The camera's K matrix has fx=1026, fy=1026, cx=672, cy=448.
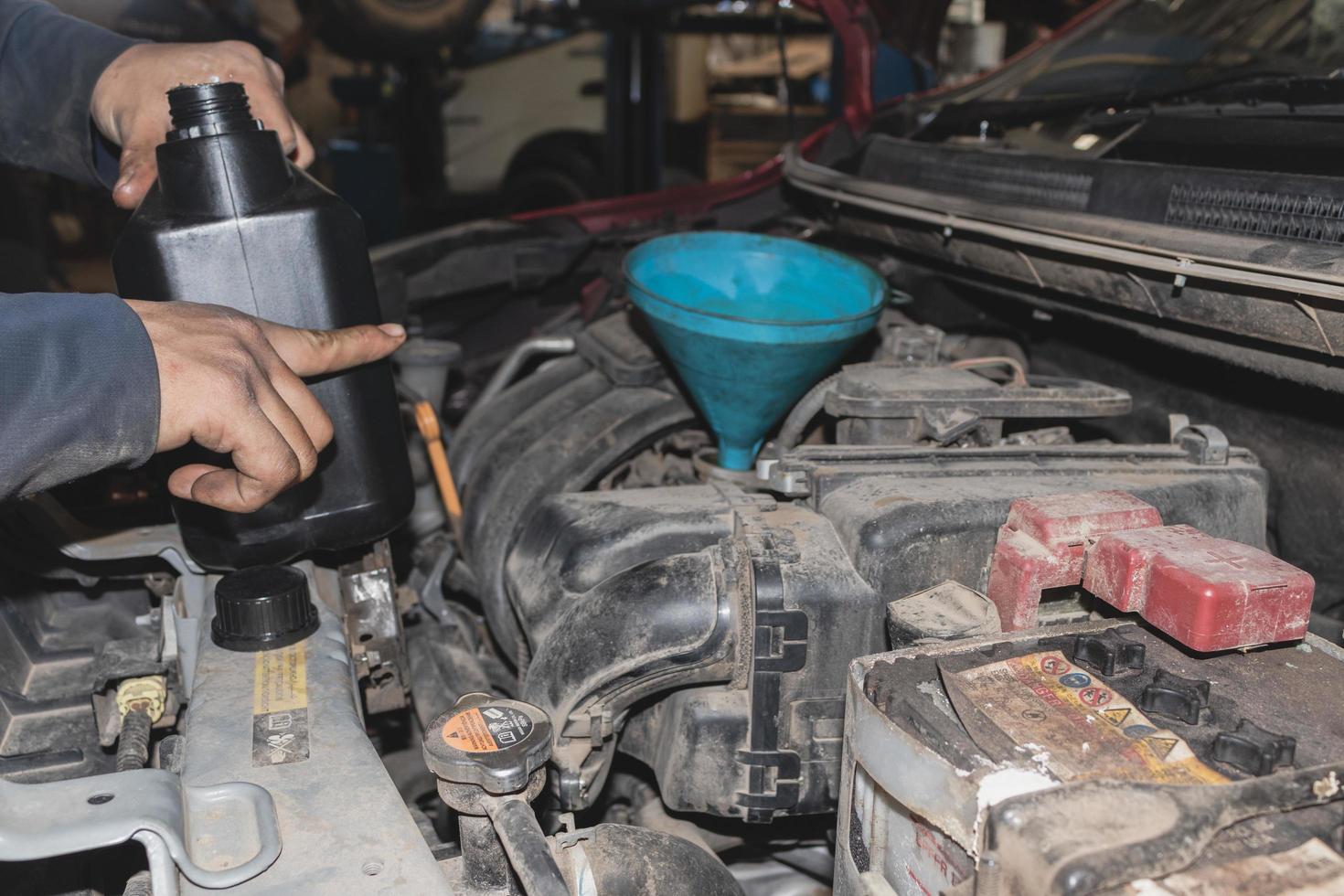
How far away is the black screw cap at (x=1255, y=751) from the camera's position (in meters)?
0.79

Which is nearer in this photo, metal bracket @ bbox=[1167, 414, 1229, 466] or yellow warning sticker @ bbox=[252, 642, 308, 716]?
yellow warning sticker @ bbox=[252, 642, 308, 716]

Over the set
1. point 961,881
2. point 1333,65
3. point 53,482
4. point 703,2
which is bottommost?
point 961,881

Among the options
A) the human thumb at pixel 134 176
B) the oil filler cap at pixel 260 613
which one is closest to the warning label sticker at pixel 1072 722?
the oil filler cap at pixel 260 613

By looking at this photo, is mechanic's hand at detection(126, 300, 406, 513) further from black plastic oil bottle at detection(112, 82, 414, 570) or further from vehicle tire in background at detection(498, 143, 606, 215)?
vehicle tire in background at detection(498, 143, 606, 215)

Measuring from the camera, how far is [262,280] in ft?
4.33

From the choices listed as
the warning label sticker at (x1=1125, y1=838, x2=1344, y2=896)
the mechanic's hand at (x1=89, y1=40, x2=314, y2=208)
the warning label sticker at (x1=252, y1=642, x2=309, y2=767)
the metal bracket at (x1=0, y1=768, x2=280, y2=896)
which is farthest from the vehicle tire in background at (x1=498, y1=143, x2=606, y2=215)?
the warning label sticker at (x1=1125, y1=838, x2=1344, y2=896)

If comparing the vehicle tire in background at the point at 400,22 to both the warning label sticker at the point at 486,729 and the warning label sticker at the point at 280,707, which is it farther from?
the warning label sticker at the point at 486,729

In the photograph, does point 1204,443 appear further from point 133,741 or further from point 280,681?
point 133,741

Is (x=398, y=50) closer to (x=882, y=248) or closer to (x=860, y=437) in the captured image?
(x=882, y=248)

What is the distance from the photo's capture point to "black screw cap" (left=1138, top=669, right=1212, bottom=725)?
0.86 m

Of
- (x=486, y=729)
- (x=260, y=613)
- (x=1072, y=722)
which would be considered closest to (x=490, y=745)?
(x=486, y=729)

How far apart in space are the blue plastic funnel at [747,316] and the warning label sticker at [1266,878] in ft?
2.99

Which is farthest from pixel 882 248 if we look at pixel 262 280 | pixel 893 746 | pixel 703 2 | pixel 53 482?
pixel 703 2

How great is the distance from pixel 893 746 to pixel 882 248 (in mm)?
1457
